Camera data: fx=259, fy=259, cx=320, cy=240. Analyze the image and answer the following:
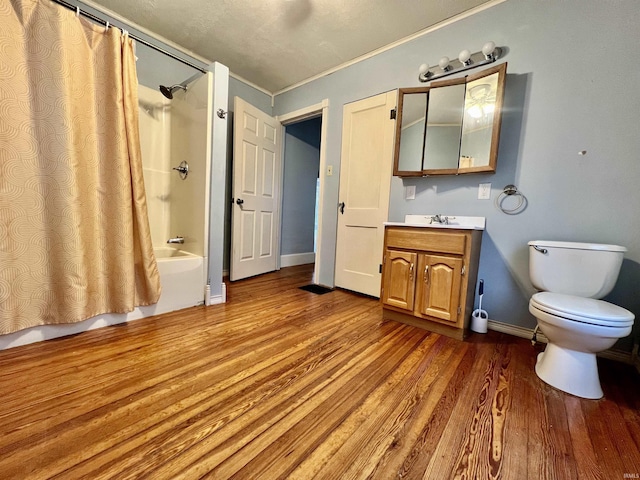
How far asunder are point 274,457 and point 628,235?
6.98ft

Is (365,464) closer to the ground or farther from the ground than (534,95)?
closer to the ground

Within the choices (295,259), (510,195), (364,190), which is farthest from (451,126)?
(295,259)

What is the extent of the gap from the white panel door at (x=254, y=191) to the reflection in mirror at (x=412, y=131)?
1.66 m

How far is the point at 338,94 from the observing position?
2748mm

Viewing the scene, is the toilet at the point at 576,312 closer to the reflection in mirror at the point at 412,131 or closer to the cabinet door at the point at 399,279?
the cabinet door at the point at 399,279

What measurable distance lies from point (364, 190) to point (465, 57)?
124 centimetres

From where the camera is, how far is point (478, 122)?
74.2 inches

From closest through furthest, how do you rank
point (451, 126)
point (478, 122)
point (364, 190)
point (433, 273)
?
point (433, 273)
point (478, 122)
point (451, 126)
point (364, 190)

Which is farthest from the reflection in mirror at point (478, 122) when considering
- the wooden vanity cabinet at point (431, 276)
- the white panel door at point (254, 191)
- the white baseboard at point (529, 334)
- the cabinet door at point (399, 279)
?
the white panel door at point (254, 191)

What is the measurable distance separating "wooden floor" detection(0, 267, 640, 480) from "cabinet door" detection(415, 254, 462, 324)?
0.67ft

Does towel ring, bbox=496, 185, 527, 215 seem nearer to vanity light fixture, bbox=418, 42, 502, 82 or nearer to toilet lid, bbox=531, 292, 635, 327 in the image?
toilet lid, bbox=531, 292, 635, 327

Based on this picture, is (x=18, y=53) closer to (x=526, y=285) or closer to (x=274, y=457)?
(x=274, y=457)

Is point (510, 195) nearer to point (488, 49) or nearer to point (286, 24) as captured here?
point (488, 49)

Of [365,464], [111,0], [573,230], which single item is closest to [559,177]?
[573,230]
